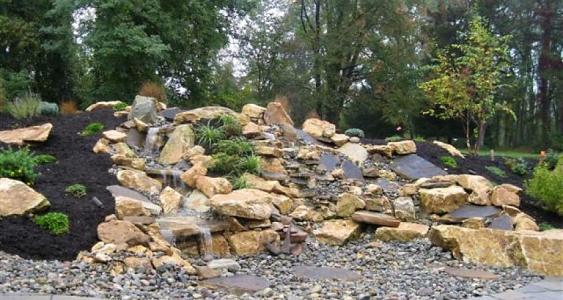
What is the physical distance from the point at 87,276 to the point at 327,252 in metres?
2.72

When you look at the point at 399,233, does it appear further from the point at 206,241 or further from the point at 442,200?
the point at 206,241

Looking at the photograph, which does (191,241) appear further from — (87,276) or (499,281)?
(499,281)

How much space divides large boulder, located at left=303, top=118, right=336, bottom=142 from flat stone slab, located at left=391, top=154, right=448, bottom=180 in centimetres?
115

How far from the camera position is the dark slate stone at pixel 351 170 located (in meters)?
7.70

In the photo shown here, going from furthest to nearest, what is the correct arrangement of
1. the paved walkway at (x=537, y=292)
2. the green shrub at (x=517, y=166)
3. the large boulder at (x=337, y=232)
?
1. the green shrub at (x=517, y=166)
2. the large boulder at (x=337, y=232)
3. the paved walkway at (x=537, y=292)

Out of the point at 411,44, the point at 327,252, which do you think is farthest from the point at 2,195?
the point at 411,44

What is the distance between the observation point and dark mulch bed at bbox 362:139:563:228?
759 cm

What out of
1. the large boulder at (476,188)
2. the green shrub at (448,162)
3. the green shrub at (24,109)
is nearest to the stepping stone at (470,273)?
the large boulder at (476,188)

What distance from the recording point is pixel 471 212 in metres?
6.93

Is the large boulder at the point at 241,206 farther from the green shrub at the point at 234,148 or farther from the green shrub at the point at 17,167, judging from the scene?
the green shrub at the point at 17,167

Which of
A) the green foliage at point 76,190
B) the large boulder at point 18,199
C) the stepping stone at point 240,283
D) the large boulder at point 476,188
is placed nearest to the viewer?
the stepping stone at point 240,283

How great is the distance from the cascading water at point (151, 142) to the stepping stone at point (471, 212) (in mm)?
4259

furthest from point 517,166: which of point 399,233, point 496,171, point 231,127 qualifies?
point 231,127

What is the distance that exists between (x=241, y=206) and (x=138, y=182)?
1.60 m
